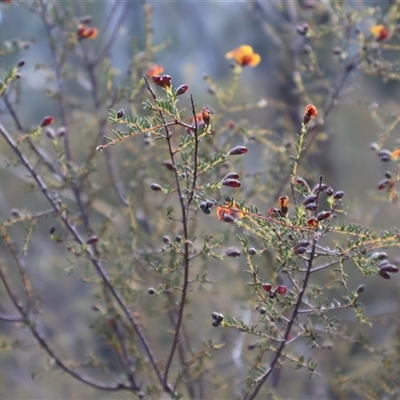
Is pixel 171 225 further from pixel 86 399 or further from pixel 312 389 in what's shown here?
pixel 86 399

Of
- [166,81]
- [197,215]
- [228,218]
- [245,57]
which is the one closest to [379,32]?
[245,57]

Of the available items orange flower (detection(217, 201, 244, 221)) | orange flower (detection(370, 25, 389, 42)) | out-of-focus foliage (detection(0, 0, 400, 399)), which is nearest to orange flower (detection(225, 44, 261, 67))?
out-of-focus foliage (detection(0, 0, 400, 399))

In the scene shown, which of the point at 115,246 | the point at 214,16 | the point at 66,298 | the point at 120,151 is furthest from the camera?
the point at 214,16

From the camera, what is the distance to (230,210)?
0.77m

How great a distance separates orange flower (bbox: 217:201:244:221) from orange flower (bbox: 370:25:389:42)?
679mm

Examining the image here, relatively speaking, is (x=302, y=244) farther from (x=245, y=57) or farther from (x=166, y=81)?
(x=245, y=57)

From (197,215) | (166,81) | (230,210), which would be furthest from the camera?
(197,215)

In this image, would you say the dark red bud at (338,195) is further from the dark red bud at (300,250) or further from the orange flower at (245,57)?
the orange flower at (245,57)

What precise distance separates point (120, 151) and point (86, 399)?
1.09m

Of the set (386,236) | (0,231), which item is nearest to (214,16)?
(0,231)

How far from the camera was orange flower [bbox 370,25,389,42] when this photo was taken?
1.29 m

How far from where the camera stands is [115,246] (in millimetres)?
1270

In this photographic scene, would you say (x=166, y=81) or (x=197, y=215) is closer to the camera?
(x=166, y=81)

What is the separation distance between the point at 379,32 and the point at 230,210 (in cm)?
75
